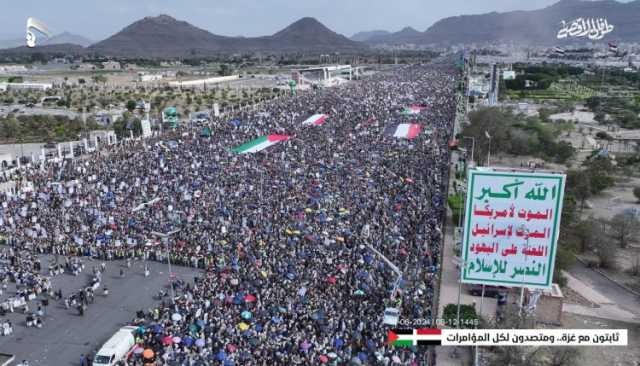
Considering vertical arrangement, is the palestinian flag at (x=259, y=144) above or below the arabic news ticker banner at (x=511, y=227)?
below

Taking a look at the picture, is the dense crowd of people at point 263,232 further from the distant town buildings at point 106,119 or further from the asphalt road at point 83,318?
the distant town buildings at point 106,119

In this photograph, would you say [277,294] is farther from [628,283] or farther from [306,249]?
[628,283]

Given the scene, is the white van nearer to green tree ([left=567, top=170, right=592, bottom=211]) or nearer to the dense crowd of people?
the dense crowd of people

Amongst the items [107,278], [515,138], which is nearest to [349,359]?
[107,278]

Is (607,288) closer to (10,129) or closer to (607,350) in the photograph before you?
(607,350)

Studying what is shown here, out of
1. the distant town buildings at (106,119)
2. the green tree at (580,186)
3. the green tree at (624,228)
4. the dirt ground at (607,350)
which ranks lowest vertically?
the dirt ground at (607,350)

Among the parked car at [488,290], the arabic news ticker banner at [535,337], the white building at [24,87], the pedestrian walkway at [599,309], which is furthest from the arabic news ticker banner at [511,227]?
the white building at [24,87]

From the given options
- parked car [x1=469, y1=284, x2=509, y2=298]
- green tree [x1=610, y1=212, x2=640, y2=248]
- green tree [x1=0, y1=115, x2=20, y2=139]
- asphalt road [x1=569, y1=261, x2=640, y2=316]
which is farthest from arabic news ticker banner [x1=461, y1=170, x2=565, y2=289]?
green tree [x1=0, y1=115, x2=20, y2=139]
